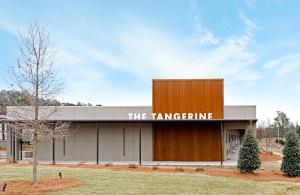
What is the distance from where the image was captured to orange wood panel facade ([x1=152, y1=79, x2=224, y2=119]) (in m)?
25.1

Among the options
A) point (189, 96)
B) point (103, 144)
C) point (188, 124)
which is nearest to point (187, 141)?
point (188, 124)

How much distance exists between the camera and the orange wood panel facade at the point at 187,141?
84.6 ft

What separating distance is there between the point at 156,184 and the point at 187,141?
39.9 feet

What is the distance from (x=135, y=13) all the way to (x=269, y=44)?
26.1 ft

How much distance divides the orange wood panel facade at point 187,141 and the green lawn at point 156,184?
9.37m

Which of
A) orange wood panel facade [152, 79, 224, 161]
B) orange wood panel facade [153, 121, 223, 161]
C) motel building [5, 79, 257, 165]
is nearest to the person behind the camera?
motel building [5, 79, 257, 165]

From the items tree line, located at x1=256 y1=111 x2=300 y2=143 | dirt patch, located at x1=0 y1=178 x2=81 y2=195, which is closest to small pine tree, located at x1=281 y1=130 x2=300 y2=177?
Result: dirt patch, located at x1=0 y1=178 x2=81 y2=195

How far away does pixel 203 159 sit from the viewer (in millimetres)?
25750

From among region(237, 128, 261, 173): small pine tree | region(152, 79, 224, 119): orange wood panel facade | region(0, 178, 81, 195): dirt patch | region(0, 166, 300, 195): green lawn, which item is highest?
region(152, 79, 224, 119): orange wood panel facade

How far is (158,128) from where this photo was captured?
2619cm

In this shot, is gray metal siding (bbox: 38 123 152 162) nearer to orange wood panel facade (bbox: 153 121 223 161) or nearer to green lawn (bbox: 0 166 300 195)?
orange wood panel facade (bbox: 153 121 223 161)

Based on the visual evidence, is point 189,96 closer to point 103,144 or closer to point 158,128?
point 158,128

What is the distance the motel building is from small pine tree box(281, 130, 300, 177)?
17.3ft

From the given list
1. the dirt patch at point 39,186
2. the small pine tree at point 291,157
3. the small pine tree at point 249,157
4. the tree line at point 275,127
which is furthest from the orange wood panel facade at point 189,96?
the tree line at point 275,127
